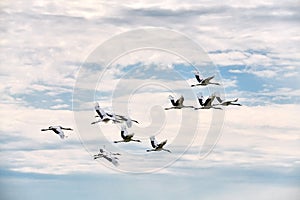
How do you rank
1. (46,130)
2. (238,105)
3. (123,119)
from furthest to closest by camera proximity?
(238,105)
(46,130)
(123,119)

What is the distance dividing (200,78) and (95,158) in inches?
240

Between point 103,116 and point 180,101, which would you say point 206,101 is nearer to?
point 180,101

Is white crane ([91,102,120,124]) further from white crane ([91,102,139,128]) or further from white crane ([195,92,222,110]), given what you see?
white crane ([195,92,222,110])

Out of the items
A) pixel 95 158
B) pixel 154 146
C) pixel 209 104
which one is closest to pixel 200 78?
pixel 209 104

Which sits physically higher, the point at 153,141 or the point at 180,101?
the point at 180,101

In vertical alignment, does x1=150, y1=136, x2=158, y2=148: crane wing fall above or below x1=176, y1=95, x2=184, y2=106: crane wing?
below

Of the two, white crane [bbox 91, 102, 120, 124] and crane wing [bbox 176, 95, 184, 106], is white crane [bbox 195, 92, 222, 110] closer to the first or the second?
crane wing [bbox 176, 95, 184, 106]

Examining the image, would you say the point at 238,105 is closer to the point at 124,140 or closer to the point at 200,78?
the point at 200,78

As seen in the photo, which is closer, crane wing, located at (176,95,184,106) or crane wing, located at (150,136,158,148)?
crane wing, located at (176,95,184,106)

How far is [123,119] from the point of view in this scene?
30016 mm

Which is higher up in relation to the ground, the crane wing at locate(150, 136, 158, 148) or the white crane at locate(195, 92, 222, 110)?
the white crane at locate(195, 92, 222, 110)

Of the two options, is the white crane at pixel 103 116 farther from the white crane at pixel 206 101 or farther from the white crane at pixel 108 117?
the white crane at pixel 206 101

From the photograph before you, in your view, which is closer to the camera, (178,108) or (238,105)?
(178,108)

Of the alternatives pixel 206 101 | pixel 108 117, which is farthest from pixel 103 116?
pixel 206 101
